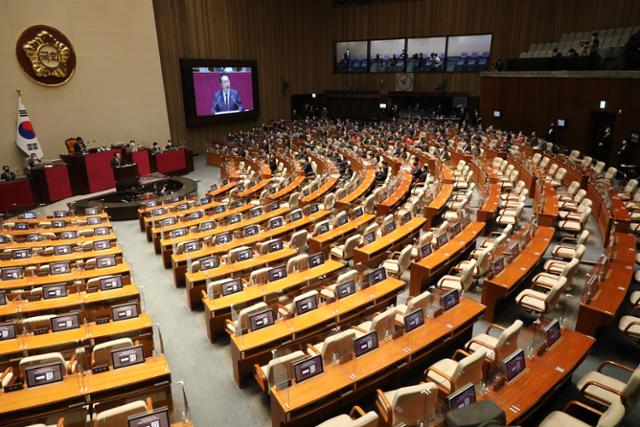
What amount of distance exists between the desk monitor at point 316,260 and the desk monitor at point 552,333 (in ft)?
12.5

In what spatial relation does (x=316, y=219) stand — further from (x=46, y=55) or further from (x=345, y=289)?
(x=46, y=55)

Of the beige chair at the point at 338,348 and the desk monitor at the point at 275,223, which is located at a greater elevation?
the beige chair at the point at 338,348

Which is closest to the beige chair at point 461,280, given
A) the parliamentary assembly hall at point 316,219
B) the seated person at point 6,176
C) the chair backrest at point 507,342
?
the parliamentary assembly hall at point 316,219

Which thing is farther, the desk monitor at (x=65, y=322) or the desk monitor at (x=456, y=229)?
the desk monitor at (x=456, y=229)

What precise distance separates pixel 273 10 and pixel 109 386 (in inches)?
1117

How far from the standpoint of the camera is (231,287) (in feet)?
22.2

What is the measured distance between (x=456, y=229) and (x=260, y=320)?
4973 millimetres

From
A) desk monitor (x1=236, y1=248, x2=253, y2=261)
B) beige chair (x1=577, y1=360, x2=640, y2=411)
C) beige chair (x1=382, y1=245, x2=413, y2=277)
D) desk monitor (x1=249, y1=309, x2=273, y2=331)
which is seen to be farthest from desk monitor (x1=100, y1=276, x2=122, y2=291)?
beige chair (x1=577, y1=360, x2=640, y2=411)

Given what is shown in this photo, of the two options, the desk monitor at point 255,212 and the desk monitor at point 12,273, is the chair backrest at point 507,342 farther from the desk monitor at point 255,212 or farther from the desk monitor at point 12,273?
the desk monitor at point 12,273

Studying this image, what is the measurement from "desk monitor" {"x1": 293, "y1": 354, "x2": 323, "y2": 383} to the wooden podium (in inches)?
544

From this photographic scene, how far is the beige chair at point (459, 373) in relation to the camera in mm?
4246

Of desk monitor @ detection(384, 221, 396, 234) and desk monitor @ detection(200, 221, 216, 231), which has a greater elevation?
desk monitor @ detection(384, 221, 396, 234)

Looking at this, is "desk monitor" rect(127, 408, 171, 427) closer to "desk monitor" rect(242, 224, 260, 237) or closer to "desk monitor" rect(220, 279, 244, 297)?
"desk monitor" rect(220, 279, 244, 297)

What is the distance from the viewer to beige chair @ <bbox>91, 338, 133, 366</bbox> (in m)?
4.89
